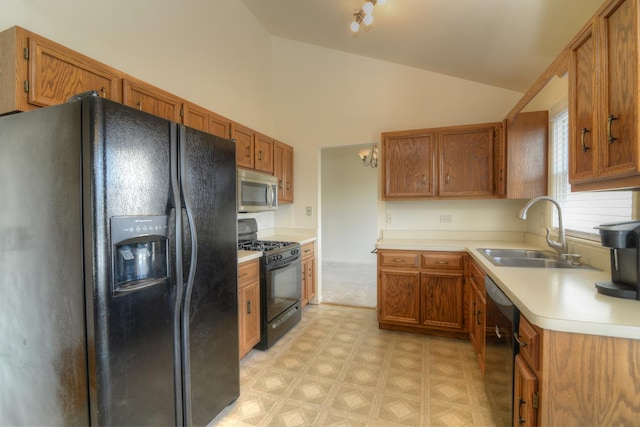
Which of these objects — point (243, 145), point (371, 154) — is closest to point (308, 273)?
point (243, 145)

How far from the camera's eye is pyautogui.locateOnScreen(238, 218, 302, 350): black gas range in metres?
2.57

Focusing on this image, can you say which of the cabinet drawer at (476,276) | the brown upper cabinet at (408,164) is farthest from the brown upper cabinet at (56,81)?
the cabinet drawer at (476,276)

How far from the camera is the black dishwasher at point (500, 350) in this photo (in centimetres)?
136

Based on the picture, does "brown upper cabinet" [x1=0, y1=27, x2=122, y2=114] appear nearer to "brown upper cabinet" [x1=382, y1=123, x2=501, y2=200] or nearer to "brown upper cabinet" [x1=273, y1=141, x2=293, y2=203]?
"brown upper cabinet" [x1=273, y1=141, x2=293, y2=203]

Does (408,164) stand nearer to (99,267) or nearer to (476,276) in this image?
(476,276)

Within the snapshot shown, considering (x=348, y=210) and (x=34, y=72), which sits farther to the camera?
(x=348, y=210)

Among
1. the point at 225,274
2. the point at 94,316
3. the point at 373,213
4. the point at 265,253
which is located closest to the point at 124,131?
the point at 94,316

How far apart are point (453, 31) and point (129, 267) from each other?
9.30 feet

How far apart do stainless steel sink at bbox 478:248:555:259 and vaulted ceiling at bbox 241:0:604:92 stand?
151 cm

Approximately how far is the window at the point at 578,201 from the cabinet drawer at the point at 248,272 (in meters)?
2.28

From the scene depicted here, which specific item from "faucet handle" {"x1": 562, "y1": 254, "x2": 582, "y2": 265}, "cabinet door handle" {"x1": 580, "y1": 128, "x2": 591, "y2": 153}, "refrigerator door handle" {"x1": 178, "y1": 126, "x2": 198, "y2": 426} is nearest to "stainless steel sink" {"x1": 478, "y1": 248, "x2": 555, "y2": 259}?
"faucet handle" {"x1": 562, "y1": 254, "x2": 582, "y2": 265}

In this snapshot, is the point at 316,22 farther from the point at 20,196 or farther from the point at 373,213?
the point at 373,213

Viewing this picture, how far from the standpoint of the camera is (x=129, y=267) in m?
1.24

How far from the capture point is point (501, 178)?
9.04 ft
